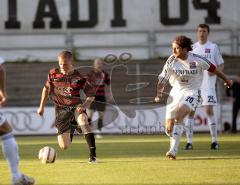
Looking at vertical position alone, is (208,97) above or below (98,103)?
above

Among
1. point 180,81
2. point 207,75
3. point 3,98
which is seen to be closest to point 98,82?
point 207,75

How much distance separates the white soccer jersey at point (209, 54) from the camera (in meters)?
15.3

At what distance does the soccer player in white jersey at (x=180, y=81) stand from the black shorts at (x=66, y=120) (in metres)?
1.41

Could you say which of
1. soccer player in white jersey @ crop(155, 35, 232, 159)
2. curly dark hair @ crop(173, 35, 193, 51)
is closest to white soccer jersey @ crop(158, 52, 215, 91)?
soccer player in white jersey @ crop(155, 35, 232, 159)

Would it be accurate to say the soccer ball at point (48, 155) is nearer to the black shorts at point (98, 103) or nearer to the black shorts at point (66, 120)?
the black shorts at point (66, 120)

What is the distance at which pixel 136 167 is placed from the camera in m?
11.6

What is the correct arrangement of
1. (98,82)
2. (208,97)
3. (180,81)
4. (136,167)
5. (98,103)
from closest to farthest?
(136,167) → (180,81) → (208,97) → (98,82) → (98,103)

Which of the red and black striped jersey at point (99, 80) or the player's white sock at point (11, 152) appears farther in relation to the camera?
the red and black striped jersey at point (99, 80)

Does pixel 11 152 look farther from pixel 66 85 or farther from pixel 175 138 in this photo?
pixel 175 138

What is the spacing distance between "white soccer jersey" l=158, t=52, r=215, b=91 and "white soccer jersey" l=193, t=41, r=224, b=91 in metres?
2.23

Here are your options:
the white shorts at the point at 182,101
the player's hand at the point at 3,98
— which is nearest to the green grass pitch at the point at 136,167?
the white shorts at the point at 182,101

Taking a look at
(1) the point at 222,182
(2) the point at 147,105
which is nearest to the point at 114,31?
(2) the point at 147,105

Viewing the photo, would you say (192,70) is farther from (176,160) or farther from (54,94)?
(54,94)

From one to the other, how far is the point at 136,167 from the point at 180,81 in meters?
2.11
